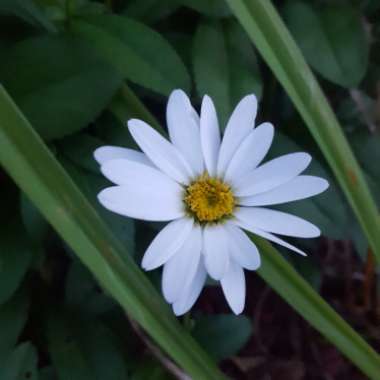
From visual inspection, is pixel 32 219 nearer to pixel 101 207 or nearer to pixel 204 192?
pixel 101 207

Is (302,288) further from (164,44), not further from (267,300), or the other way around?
(267,300)

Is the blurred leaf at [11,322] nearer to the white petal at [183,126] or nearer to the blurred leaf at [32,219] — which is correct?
the blurred leaf at [32,219]

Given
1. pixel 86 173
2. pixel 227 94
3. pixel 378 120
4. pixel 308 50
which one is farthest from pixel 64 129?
pixel 378 120

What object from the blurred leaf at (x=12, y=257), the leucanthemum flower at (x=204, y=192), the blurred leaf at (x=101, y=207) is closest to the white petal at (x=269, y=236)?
the leucanthemum flower at (x=204, y=192)

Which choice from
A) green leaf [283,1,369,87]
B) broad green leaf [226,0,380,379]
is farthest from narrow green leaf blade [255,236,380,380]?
green leaf [283,1,369,87]

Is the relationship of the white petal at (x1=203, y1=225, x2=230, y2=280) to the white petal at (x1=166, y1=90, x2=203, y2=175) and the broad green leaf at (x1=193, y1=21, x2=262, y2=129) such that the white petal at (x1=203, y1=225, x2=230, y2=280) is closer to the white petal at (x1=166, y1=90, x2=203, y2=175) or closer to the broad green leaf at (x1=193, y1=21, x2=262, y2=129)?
the white petal at (x1=166, y1=90, x2=203, y2=175)

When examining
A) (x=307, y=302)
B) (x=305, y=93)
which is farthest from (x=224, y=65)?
(x=307, y=302)
